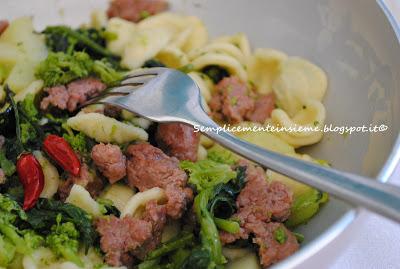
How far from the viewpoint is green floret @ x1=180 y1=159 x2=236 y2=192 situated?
2340mm

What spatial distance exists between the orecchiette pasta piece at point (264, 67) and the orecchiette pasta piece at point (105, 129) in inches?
36.7

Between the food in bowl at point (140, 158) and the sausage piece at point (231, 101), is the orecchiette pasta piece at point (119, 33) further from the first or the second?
the sausage piece at point (231, 101)

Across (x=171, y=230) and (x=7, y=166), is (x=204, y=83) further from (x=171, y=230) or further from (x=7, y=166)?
(x=7, y=166)

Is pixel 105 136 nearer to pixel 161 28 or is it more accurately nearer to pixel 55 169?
pixel 55 169

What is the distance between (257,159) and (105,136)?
874 mm

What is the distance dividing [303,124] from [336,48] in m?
0.49

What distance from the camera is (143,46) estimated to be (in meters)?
3.12

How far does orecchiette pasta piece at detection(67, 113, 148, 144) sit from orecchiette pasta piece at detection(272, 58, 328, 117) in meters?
0.90

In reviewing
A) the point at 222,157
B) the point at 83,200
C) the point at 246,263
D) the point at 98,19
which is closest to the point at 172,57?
the point at 98,19

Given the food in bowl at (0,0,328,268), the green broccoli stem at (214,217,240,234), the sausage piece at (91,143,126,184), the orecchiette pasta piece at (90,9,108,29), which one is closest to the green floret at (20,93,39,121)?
the food in bowl at (0,0,328,268)

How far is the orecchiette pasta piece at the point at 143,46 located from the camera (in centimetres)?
309

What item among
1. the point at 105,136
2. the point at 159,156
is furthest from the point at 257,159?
the point at 105,136

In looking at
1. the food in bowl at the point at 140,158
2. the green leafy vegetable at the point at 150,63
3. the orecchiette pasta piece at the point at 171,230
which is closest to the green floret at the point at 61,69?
the food in bowl at the point at 140,158

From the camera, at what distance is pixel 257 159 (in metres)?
2.01
